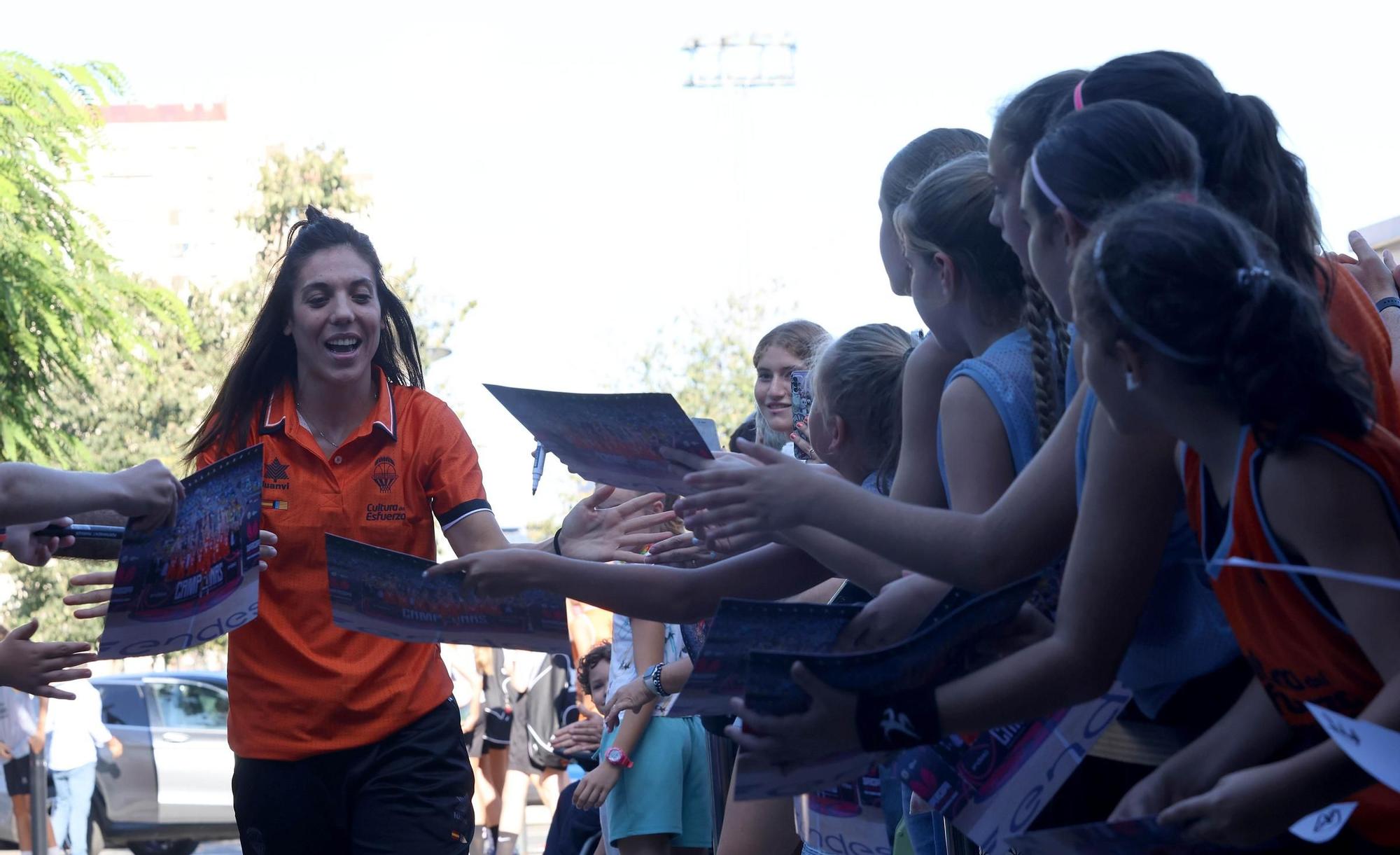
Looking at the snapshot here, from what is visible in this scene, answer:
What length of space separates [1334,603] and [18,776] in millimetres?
11649

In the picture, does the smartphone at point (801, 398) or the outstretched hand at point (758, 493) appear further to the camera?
the smartphone at point (801, 398)

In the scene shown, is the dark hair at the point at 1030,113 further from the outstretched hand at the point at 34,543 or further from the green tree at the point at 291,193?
the green tree at the point at 291,193

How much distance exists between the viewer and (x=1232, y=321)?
170cm

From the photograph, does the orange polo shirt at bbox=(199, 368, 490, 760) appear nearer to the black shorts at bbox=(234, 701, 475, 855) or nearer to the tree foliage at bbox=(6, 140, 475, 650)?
the black shorts at bbox=(234, 701, 475, 855)

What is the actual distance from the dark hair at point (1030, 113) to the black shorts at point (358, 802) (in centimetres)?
232

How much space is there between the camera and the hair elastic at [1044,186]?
1988 mm

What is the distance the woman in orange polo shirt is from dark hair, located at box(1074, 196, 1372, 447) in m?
1.96

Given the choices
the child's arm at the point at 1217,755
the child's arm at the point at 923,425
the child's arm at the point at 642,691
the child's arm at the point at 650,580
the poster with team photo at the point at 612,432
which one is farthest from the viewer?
the child's arm at the point at 642,691

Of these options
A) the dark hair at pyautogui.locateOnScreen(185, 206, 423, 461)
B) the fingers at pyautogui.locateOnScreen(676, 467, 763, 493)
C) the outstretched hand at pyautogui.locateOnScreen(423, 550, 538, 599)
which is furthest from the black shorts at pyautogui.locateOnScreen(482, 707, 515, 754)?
the fingers at pyautogui.locateOnScreen(676, 467, 763, 493)

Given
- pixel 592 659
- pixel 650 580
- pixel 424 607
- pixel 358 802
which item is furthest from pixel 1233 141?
pixel 592 659

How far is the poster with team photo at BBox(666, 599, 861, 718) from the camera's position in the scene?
2.01m

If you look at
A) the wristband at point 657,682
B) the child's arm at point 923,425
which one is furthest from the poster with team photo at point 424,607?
the wristband at point 657,682

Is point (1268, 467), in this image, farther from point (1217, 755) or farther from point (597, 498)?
point (597, 498)

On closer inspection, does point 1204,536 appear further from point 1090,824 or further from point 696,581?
point 696,581
